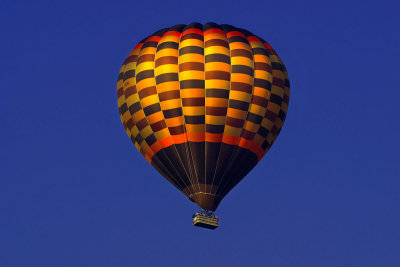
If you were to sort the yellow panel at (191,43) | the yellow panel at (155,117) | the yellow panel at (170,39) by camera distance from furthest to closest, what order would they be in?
the yellow panel at (170,39) → the yellow panel at (191,43) → the yellow panel at (155,117)

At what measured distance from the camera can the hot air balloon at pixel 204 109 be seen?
209 ft

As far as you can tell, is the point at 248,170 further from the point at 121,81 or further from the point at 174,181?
the point at 121,81

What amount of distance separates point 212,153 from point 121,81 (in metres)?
6.66

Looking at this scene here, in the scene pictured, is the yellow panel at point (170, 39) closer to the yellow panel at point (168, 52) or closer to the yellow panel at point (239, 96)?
the yellow panel at point (168, 52)

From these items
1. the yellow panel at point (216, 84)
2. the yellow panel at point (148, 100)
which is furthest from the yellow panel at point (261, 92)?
the yellow panel at point (148, 100)

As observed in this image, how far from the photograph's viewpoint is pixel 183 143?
6381 cm

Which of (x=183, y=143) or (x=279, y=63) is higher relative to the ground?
(x=279, y=63)

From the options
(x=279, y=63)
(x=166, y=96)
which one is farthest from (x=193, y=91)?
(x=279, y=63)

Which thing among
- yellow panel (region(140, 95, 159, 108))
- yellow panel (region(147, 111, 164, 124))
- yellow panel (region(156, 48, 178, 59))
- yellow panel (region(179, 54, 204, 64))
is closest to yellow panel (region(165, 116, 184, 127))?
yellow panel (region(147, 111, 164, 124))

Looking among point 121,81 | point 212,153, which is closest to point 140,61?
point 121,81

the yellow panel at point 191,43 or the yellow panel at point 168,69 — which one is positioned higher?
the yellow panel at point 191,43

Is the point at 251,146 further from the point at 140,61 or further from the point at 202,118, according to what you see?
the point at 140,61

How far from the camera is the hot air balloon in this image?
209 feet

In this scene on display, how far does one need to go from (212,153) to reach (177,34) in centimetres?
674
